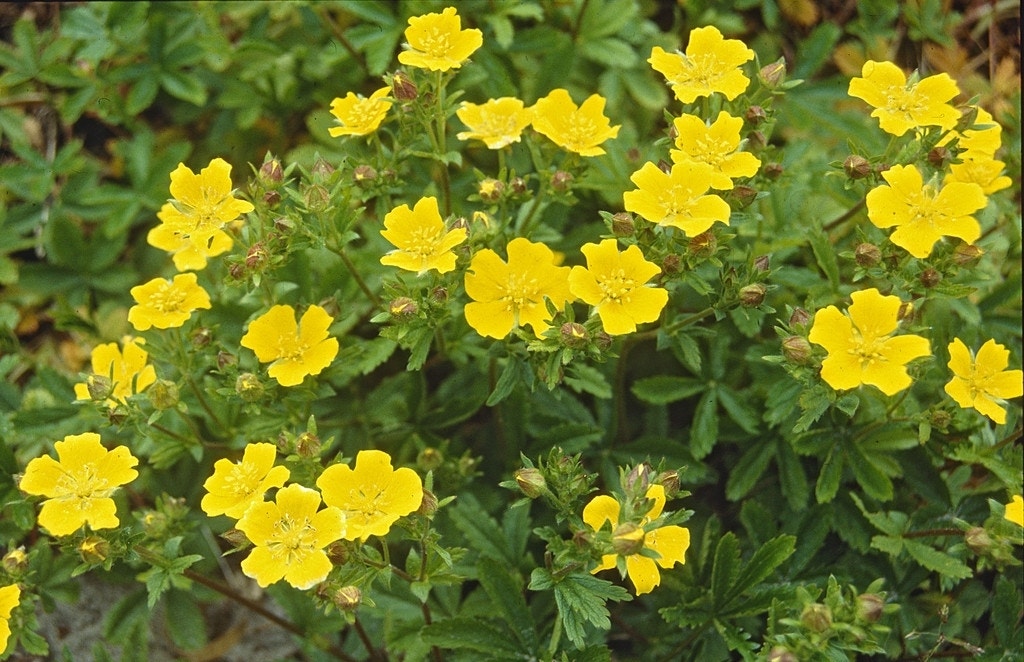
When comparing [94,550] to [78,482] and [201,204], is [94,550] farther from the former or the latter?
[201,204]

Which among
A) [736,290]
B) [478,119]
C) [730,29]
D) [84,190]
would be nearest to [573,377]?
[736,290]

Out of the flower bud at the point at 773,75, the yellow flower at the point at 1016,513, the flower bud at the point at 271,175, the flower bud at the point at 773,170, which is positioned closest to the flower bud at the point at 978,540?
the yellow flower at the point at 1016,513

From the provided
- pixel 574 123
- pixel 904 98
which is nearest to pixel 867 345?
pixel 904 98

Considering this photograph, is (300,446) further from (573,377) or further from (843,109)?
(843,109)

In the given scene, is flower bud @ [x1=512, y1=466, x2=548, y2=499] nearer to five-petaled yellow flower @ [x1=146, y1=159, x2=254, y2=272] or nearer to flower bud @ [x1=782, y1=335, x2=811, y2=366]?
flower bud @ [x1=782, y1=335, x2=811, y2=366]

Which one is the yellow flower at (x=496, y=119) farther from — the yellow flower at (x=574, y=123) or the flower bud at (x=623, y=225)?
the flower bud at (x=623, y=225)

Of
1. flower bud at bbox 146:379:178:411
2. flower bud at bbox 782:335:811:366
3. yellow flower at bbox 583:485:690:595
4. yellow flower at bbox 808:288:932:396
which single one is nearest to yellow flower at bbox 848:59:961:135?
yellow flower at bbox 808:288:932:396
